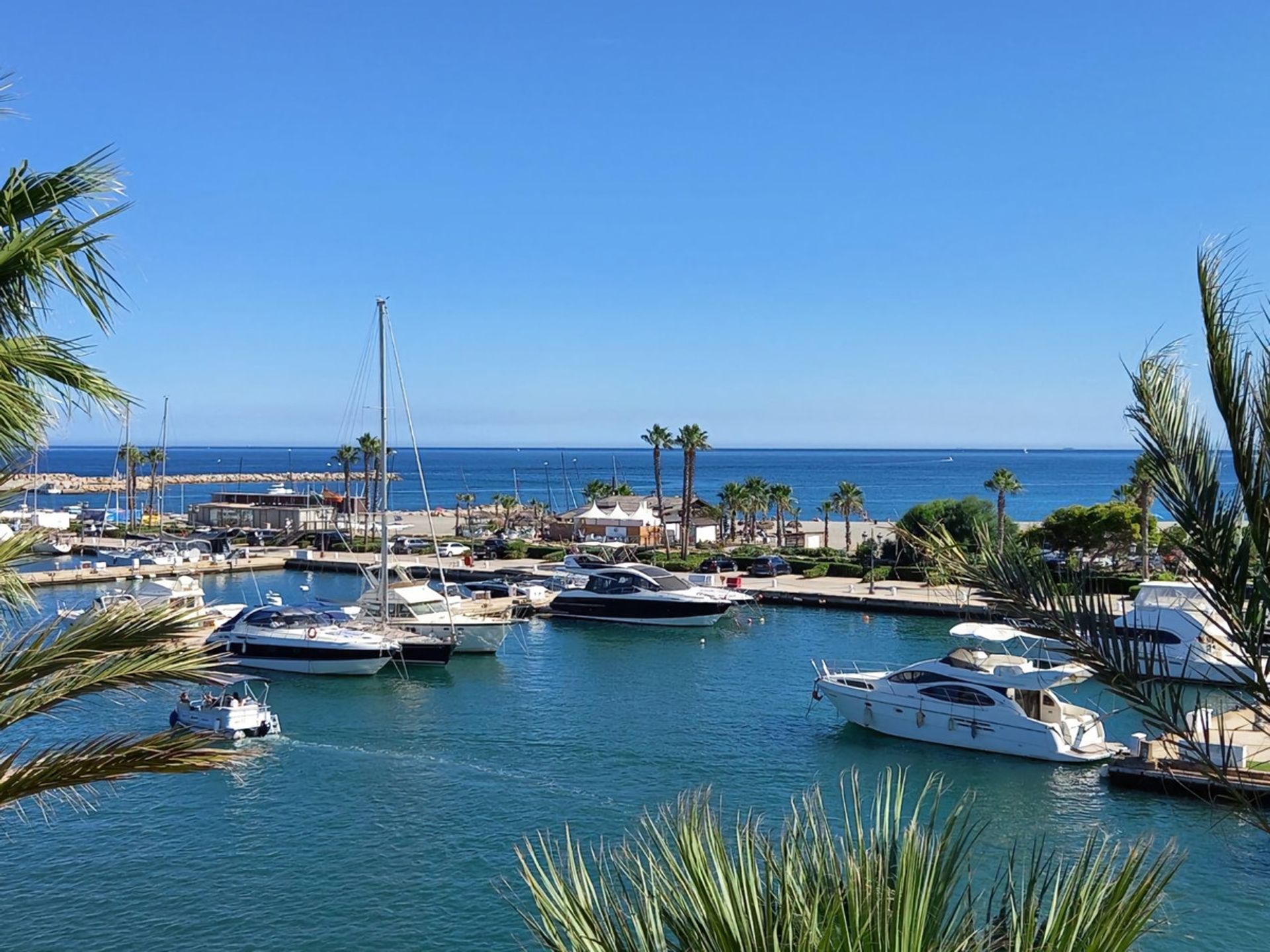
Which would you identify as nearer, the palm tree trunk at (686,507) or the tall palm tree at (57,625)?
the tall palm tree at (57,625)

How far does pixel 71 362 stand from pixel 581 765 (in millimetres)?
22256

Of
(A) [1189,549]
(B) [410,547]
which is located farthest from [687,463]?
(A) [1189,549]

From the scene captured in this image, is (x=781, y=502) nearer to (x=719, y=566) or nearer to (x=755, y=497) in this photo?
(x=755, y=497)

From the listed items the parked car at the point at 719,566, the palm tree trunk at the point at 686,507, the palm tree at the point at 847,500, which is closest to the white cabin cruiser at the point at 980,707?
the parked car at the point at 719,566

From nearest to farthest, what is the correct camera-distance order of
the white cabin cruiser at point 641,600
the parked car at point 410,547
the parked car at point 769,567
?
the white cabin cruiser at point 641,600
the parked car at point 769,567
the parked car at point 410,547

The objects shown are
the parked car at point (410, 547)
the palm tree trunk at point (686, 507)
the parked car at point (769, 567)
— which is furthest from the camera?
the parked car at point (410, 547)

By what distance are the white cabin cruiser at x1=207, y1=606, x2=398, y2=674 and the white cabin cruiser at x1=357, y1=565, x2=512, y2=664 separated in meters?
1.83

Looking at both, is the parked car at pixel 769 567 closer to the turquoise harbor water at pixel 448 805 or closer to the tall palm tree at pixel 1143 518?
the tall palm tree at pixel 1143 518

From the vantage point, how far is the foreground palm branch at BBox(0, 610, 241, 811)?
6027 millimetres

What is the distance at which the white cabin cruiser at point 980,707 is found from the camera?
2692cm

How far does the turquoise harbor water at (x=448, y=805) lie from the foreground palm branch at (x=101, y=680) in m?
8.22

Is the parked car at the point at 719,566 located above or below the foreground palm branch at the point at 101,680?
below

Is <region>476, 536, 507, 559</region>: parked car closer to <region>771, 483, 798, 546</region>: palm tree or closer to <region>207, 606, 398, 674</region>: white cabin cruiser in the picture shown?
<region>771, 483, 798, 546</region>: palm tree

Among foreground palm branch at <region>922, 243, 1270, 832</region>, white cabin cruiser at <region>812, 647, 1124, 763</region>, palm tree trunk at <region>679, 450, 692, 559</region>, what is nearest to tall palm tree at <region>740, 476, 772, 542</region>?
palm tree trunk at <region>679, 450, 692, 559</region>
